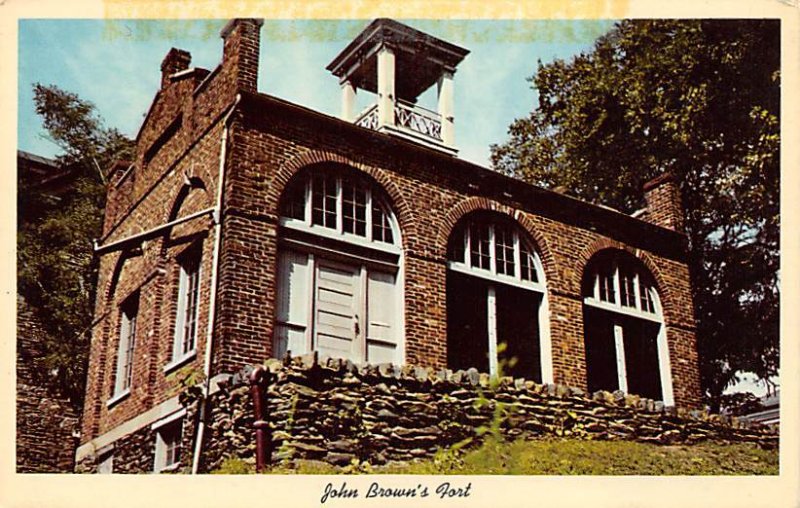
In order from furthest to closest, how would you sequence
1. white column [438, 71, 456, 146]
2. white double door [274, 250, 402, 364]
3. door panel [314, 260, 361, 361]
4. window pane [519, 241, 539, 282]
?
white column [438, 71, 456, 146], window pane [519, 241, 539, 282], door panel [314, 260, 361, 361], white double door [274, 250, 402, 364]

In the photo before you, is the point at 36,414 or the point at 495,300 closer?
the point at 36,414

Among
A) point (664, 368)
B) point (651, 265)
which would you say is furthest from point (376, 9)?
point (664, 368)

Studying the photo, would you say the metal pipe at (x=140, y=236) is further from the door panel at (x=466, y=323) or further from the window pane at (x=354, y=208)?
the door panel at (x=466, y=323)

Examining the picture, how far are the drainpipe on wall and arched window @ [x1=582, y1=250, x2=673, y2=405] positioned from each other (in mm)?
5666

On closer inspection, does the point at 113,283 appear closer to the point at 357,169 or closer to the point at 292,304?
the point at 292,304

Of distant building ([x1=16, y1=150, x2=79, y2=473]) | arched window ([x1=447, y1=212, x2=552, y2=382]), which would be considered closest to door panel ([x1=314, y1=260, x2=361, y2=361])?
arched window ([x1=447, y1=212, x2=552, y2=382])

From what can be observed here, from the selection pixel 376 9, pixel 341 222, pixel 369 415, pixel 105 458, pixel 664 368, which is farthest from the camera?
pixel 664 368

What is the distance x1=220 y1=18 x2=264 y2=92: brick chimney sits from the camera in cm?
1269

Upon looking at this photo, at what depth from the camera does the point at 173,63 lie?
13734mm

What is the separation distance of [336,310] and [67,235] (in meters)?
3.39

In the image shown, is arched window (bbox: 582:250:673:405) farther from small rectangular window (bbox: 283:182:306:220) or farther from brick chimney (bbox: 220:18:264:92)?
brick chimney (bbox: 220:18:264:92)

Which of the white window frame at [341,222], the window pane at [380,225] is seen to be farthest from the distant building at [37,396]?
the window pane at [380,225]

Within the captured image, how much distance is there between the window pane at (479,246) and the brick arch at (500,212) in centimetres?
27
